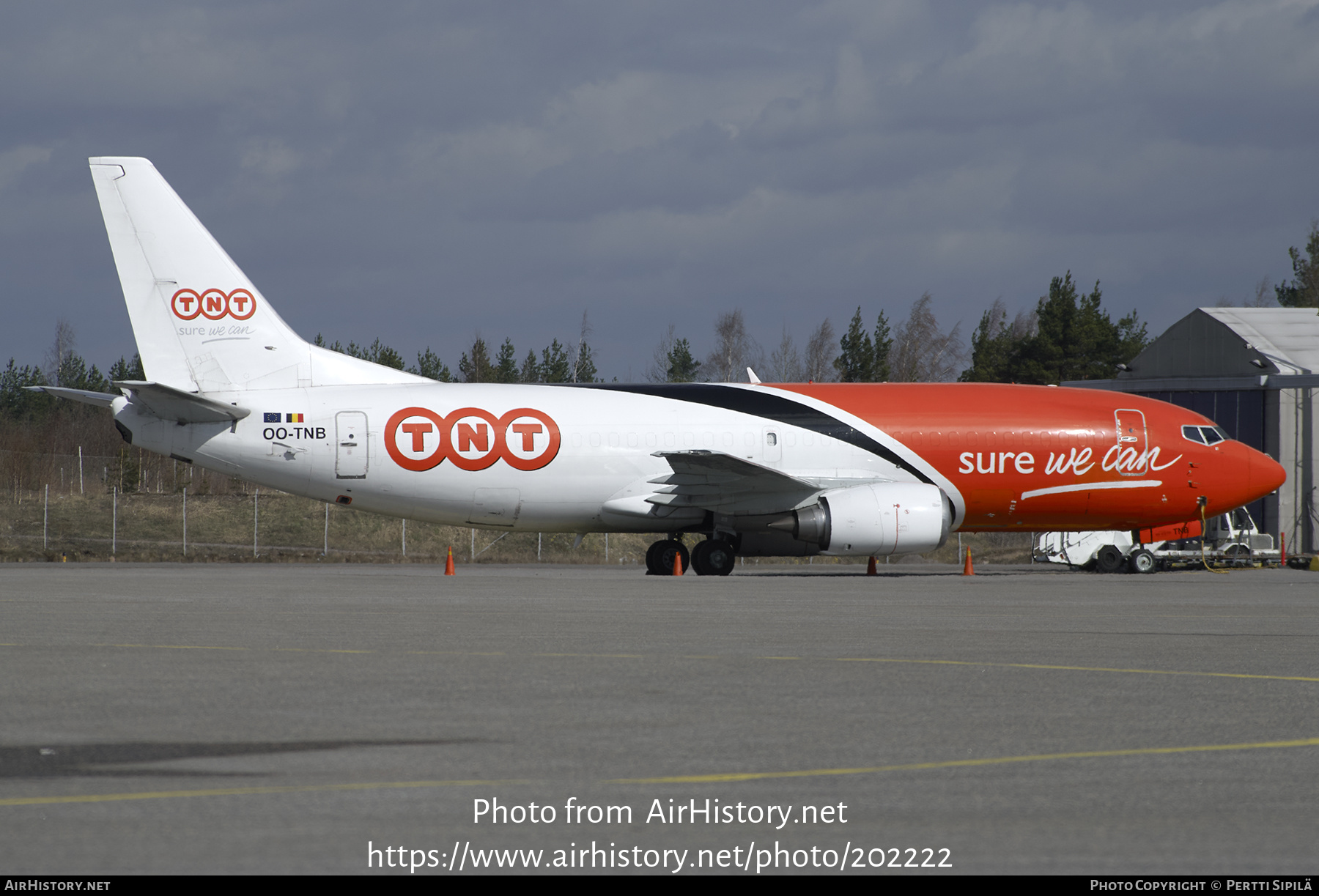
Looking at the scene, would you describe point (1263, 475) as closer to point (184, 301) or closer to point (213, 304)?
point (213, 304)

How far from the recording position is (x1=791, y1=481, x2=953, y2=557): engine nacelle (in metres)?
27.4

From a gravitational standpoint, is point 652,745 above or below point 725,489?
below

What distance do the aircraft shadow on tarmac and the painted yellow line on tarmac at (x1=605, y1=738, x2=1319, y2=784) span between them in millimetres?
1471

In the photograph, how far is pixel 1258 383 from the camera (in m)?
41.9

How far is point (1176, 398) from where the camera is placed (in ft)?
146

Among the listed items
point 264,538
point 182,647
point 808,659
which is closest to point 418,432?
point 182,647

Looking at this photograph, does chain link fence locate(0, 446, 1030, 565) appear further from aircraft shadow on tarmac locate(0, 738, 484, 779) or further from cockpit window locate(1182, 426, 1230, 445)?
aircraft shadow on tarmac locate(0, 738, 484, 779)

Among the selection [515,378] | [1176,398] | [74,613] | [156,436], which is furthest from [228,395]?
[515,378]

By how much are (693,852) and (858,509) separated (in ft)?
74.7

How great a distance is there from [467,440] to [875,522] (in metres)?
8.57

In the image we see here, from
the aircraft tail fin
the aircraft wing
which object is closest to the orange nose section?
the aircraft wing

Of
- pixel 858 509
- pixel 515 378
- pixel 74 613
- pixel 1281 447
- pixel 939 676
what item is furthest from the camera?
pixel 515 378
